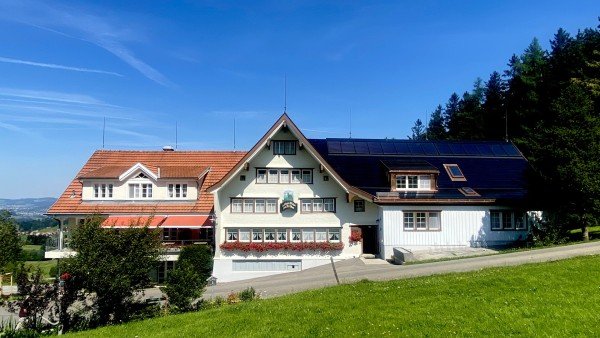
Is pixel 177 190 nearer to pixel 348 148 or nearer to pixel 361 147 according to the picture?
pixel 348 148

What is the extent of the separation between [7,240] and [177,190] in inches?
496

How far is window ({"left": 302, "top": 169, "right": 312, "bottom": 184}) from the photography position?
33.7 metres

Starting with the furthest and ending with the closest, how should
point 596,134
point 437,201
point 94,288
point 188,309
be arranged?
1. point 437,201
2. point 596,134
3. point 188,309
4. point 94,288

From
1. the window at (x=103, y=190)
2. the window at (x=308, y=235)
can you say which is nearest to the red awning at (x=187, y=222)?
the window at (x=103, y=190)

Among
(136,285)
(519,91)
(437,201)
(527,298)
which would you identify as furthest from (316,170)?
(519,91)

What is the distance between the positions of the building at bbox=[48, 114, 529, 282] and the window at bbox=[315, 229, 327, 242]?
8 centimetres

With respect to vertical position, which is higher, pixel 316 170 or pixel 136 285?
pixel 316 170

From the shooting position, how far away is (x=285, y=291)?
76.4 feet

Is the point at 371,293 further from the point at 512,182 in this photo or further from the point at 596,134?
the point at 512,182

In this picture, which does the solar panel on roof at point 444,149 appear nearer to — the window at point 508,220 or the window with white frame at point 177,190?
the window at point 508,220

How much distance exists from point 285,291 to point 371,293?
8.22 meters

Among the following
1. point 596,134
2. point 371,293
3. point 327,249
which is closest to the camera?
point 371,293

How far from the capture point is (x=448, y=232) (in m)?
30.6

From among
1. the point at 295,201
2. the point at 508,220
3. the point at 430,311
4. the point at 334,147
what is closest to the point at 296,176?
the point at 295,201
